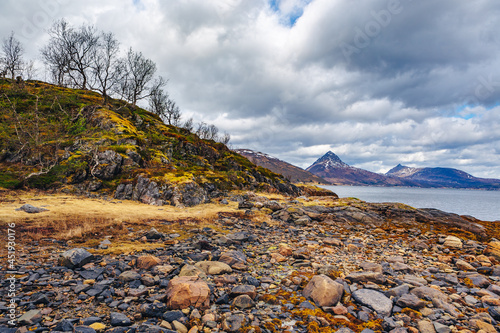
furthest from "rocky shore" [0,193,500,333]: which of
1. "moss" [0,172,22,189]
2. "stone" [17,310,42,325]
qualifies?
"moss" [0,172,22,189]

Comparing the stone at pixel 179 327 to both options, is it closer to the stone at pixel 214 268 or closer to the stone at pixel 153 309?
the stone at pixel 153 309

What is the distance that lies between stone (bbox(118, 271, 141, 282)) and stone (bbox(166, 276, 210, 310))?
1.50 m

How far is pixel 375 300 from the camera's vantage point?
643cm

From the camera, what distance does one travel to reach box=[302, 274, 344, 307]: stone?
6316 mm

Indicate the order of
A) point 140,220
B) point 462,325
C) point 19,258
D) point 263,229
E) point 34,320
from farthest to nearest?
point 263,229, point 140,220, point 19,258, point 462,325, point 34,320

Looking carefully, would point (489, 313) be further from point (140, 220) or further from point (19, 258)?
point (140, 220)

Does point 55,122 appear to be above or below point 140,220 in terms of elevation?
above

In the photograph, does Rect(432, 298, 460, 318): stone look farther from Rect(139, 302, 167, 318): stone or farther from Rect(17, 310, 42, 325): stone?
Rect(17, 310, 42, 325): stone

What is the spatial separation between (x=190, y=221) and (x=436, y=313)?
1495 cm

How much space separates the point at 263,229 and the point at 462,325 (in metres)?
12.5

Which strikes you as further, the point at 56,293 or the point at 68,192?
the point at 68,192

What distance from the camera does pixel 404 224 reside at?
66.9ft

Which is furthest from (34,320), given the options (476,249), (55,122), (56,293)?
(55,122)

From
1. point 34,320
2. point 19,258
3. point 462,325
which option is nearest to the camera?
point 34,320
